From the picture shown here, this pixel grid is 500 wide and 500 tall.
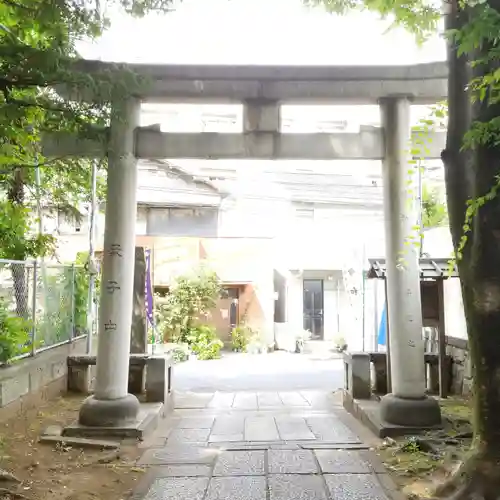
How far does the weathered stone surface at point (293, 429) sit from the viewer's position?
7258mm

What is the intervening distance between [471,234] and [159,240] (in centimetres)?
1799

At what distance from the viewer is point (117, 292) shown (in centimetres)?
747

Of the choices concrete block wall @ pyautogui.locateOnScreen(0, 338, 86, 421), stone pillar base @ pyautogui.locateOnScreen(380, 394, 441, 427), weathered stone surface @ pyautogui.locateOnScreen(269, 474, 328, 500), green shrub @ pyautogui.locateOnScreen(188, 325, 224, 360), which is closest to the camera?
weathered stone surface @ pyautogui.locateOnScreen(269, 474, 328, 500)

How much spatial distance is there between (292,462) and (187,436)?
1891mm

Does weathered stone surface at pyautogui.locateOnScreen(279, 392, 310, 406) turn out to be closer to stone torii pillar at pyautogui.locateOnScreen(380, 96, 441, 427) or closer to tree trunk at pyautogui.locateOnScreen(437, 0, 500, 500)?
stone torii pillar at pyautogui.locateOnScreen(380, 96, 441, 427)

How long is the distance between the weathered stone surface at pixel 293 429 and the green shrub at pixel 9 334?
378 cm

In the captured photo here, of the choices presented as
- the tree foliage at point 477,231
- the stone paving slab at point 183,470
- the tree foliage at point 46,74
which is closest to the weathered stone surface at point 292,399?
the stone paving slab at point 183,470

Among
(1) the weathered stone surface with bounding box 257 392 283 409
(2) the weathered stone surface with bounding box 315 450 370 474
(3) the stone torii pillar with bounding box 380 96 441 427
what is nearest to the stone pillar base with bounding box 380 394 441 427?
(3) the stone torii pillar with bounding box 380 96 441 427

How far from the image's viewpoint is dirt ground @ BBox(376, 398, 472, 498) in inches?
212

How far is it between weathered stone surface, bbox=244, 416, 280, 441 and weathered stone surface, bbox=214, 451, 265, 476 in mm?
770

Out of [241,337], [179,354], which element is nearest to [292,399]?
[179,354]

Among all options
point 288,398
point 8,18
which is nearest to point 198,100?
point 8,18

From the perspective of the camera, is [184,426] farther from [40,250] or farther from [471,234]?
[471,234]

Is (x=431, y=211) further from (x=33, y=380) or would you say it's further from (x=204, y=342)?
(x=33, y=380)
